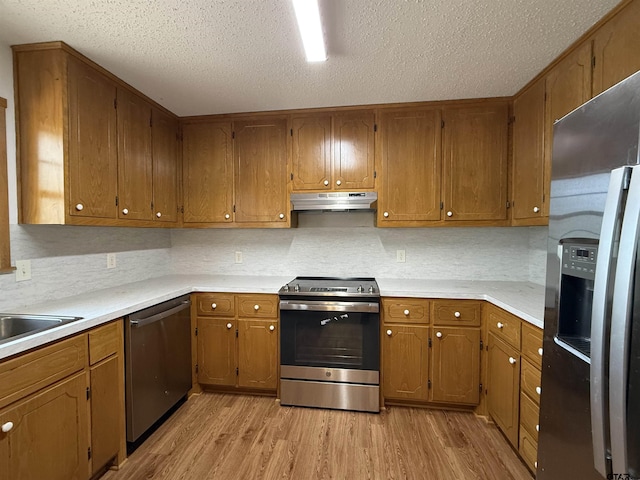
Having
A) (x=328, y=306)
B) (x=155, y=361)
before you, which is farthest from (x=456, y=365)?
(x=155, y=361)

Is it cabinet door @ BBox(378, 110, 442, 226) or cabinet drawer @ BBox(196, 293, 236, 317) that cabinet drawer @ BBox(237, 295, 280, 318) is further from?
cabinet door @ BBox(378, 110, 442, 226)

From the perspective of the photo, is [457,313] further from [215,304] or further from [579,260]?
[215,304]

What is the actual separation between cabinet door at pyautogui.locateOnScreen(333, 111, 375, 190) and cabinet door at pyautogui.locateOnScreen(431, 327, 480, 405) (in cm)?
132

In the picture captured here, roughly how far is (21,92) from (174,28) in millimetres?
1002

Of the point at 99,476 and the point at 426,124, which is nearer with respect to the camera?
the point at 99,476

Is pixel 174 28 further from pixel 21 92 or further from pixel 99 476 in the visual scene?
pixel 99 476

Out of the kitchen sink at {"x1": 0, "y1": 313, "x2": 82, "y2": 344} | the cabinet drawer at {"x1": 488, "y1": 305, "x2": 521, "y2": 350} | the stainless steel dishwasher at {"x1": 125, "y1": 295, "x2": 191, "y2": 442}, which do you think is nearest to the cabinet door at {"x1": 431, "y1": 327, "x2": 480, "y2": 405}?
the cabinet drawer at {"x1": 488, "y1": 305, "x2": 521, "y2": 350}

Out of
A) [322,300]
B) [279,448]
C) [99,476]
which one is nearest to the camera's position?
[99,476]

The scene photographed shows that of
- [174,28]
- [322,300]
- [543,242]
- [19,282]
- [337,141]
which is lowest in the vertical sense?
[322,300]

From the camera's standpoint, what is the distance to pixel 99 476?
5.20 ft

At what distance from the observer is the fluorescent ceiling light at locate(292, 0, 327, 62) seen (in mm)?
1188

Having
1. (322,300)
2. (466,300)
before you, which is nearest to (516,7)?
(466,300)

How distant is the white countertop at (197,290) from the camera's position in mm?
1386

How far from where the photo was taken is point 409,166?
2.35 meters
